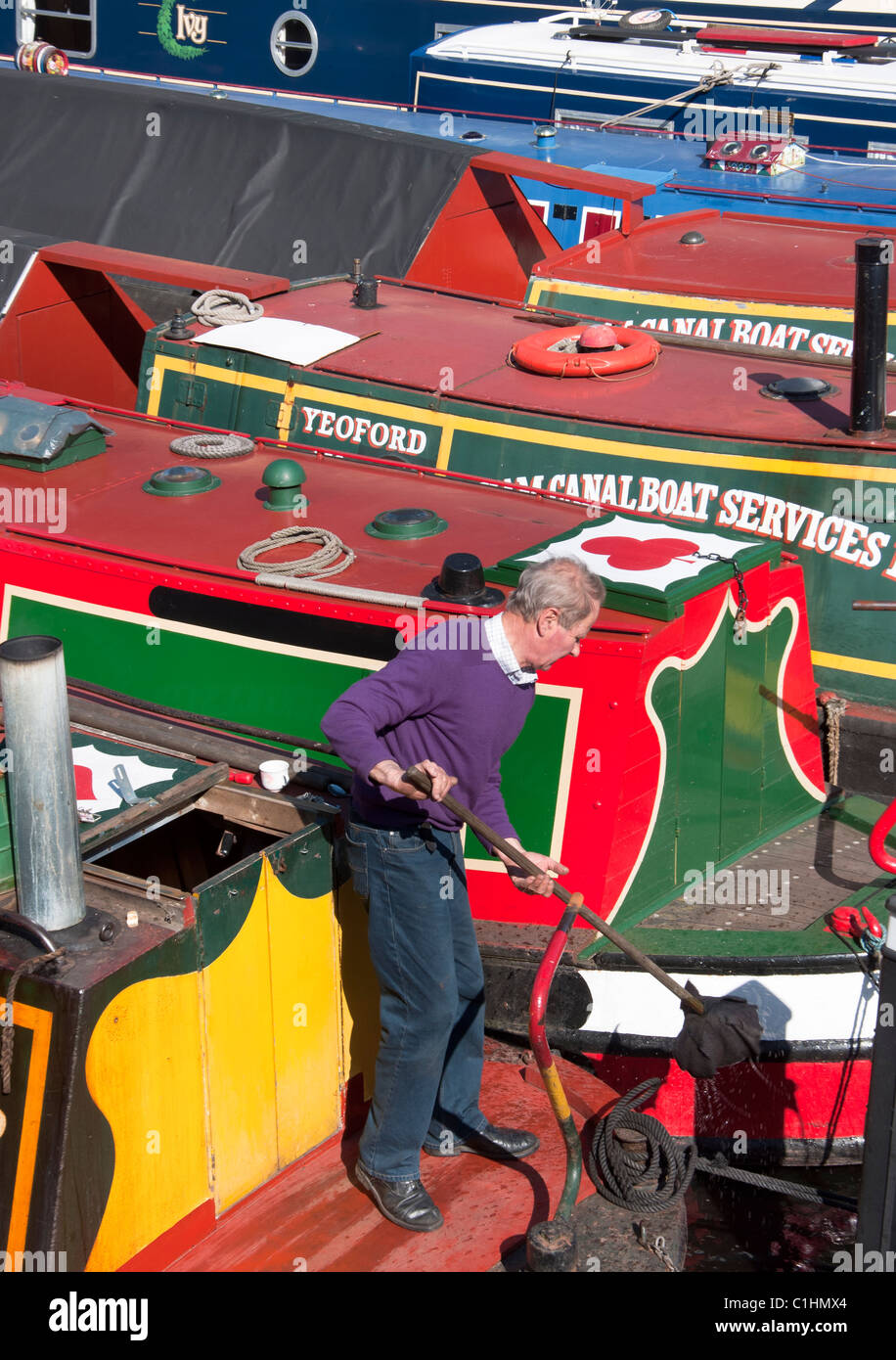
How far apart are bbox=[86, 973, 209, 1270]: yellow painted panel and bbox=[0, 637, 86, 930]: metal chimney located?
13.3 inches

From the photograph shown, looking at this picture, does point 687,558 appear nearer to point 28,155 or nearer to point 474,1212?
point 474,1212

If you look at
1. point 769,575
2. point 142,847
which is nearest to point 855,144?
point 769,575

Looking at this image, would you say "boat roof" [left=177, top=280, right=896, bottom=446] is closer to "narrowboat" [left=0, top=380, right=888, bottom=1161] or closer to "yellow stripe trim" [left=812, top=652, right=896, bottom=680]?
"yellow stripe trim" [left=812, top=652, right=896, bottom=680]

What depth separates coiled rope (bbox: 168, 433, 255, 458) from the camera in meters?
6.78

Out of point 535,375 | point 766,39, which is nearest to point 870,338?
point 535,375

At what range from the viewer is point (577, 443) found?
714 centimetres

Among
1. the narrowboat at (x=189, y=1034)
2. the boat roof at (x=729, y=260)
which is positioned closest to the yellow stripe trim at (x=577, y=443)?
the boat roof at (x=729, y=260)

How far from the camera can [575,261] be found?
9344 mm

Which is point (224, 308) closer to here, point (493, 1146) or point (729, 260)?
point (729, 260)

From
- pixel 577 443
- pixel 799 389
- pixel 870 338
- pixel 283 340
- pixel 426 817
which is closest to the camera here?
pixel 426 817

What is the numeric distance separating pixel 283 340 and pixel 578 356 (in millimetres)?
1566

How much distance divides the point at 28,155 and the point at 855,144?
748 centimetres

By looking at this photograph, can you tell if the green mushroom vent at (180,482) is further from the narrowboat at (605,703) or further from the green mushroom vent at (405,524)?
the green mushroom vent at (405,524)

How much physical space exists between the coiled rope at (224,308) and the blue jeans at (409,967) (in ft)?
15.8
